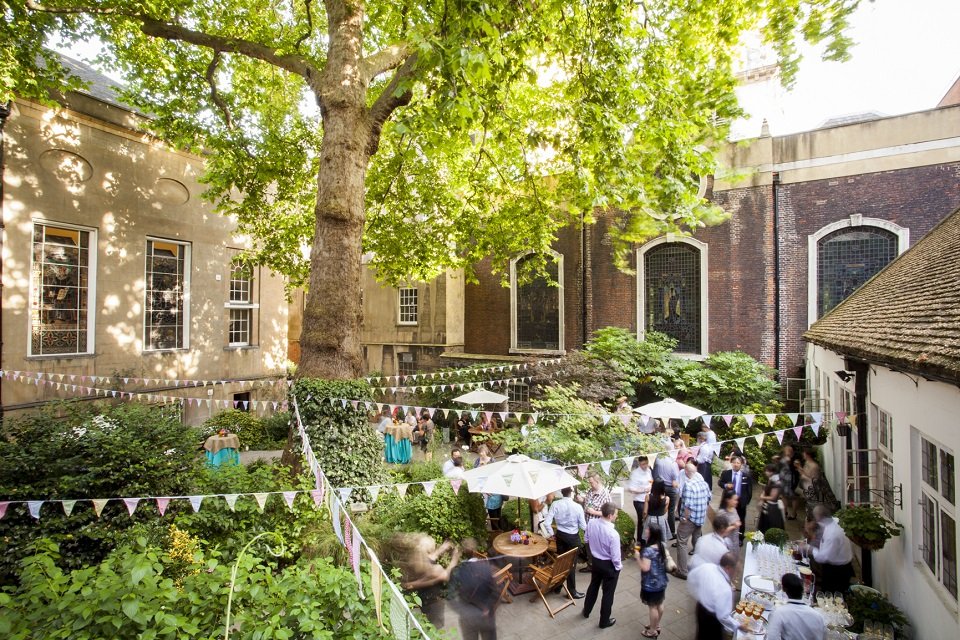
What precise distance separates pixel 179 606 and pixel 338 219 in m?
6.47

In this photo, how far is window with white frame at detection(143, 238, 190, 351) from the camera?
15062mm

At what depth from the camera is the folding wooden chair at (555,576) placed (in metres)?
6.89

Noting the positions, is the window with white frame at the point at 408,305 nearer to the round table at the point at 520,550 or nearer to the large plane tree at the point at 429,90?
the large plane tree at the point at 429,90

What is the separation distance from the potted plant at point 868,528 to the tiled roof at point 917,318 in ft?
6.08

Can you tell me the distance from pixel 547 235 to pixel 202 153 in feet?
36.9

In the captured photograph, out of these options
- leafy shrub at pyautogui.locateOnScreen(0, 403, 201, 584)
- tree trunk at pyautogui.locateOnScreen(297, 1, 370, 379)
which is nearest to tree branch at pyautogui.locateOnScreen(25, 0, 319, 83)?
tree trunk at pyautogui.locateOnScreen(297, 1, 370, 379)

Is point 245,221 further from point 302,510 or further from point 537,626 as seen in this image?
point 537,626

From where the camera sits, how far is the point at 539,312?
826 inches

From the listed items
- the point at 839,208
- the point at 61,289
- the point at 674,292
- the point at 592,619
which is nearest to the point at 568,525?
the point at 592,619

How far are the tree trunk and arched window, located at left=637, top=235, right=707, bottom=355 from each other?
40.6ft

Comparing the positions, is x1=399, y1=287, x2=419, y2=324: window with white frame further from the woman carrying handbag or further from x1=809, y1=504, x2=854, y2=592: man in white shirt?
x1=809, y1=504, x2=854, y2=592: man in white shirt

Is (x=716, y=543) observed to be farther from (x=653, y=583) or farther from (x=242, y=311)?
(x=242, y=311)

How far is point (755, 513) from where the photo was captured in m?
10.3

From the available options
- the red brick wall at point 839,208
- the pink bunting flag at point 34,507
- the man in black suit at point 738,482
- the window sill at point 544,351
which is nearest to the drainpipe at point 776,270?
the red brick wall at point 839,208
